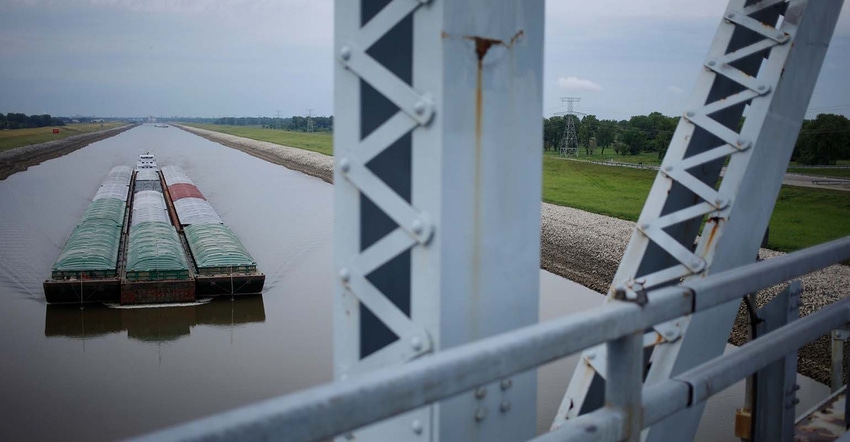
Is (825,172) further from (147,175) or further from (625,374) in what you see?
(147,175)

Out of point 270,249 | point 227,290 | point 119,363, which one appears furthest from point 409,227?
point 270,249

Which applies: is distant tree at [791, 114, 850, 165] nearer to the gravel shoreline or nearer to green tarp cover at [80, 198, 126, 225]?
the gravel shoreline

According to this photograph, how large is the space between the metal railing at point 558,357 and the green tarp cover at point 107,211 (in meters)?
33.0

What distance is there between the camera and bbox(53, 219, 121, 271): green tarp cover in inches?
955

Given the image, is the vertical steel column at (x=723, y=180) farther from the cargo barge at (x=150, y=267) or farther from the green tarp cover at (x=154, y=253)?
the green tarp cover at (x=154, y=253)

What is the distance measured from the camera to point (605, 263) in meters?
28.3

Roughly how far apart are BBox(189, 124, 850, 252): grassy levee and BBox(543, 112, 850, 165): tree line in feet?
6.08

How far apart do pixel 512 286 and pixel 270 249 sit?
34639 mm

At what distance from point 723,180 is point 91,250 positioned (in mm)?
25016

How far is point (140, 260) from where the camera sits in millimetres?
24375

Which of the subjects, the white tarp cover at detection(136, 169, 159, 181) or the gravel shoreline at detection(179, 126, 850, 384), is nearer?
the gravel shoreline at detection(179, 126, 850, 384)

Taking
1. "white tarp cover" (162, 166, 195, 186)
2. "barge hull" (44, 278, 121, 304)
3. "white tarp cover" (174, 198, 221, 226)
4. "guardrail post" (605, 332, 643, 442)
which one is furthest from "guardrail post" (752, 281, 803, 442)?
"white tarp cover" (162, 166, 195, 186)

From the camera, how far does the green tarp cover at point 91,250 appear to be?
24.2 meters

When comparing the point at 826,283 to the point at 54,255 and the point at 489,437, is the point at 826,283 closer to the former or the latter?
the point at 489,437
